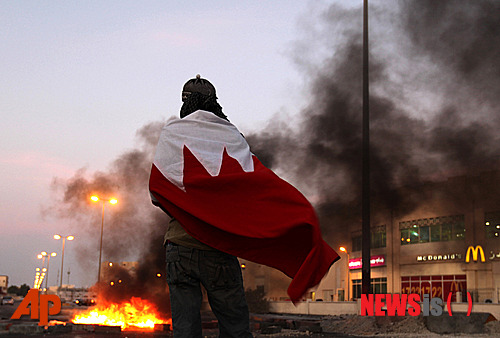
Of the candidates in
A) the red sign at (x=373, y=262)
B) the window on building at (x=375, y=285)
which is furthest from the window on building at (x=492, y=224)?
the red sign at (x=373, y=262)

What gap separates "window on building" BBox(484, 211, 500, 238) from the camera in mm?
45594

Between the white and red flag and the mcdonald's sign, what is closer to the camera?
the white and red flag

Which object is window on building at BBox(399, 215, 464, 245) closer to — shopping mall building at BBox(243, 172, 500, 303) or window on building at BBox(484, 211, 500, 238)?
shopping mall building at BBox(243, 172, 500, 303)

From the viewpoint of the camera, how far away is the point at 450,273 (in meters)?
49.3

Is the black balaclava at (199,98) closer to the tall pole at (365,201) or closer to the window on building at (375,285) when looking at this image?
the tall pole at (365,201)

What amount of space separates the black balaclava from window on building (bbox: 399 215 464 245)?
A: 48496mm

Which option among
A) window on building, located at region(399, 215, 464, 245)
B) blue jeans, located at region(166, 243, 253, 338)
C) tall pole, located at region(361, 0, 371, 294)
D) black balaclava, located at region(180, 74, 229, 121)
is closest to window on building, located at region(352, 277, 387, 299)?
window on building, located at region(399, 215, 464, 245)

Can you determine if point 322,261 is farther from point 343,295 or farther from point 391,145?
point 343,295

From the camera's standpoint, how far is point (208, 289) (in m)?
2.73

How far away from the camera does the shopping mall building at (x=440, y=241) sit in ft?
151

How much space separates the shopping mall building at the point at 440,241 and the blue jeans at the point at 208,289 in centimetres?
4088

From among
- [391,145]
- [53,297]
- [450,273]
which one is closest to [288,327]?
[53,297]

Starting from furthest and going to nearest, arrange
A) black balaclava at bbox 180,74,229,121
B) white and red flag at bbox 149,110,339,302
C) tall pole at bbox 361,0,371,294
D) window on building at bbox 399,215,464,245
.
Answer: window on building at bbox 399,215,464,245, tall pole at bbox 361,0,371,294, black balaclava at bbox 180,74,229,121, white and red flag at bbox 149,110,339,302

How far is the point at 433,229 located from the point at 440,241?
1077mm
